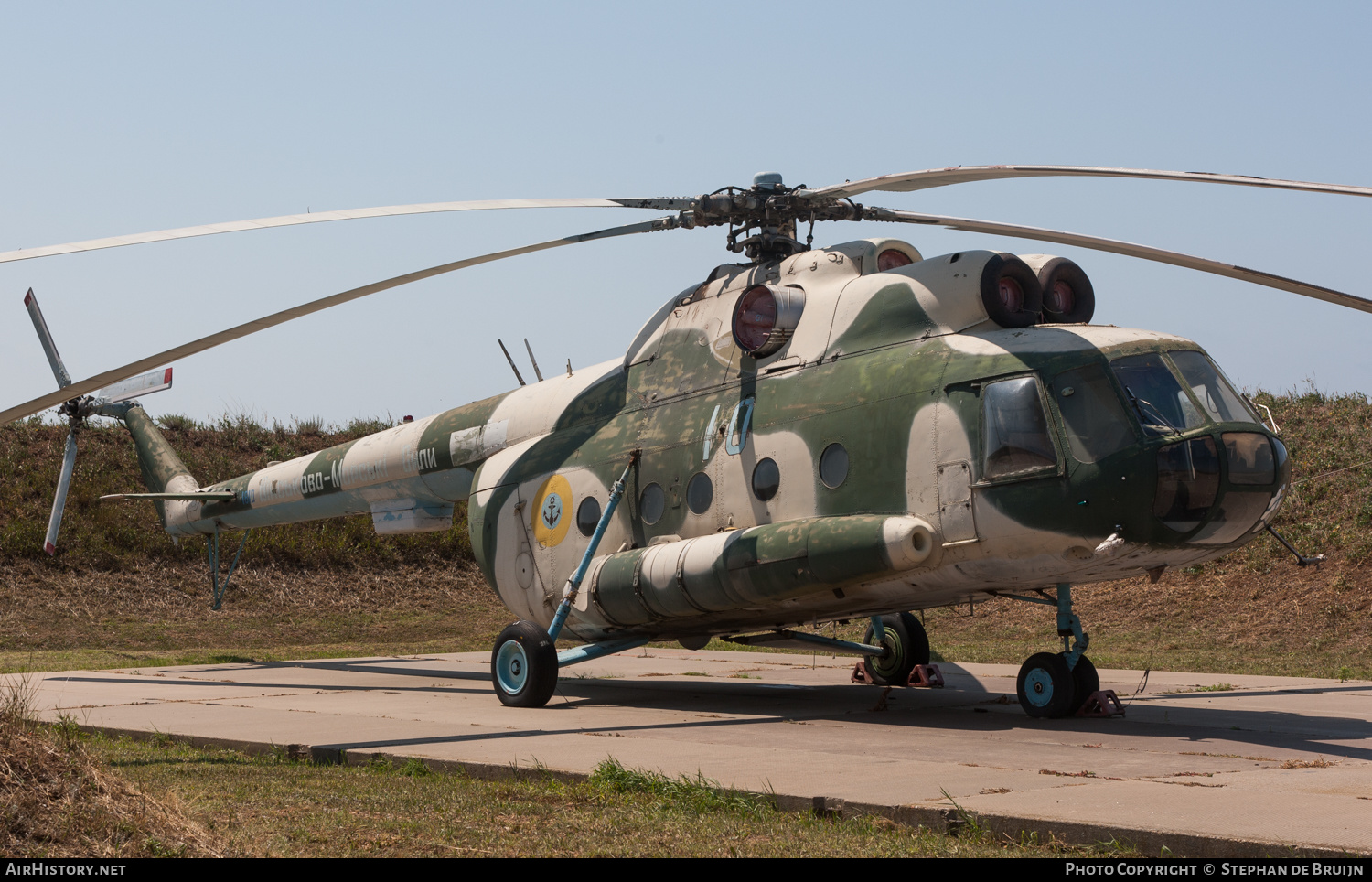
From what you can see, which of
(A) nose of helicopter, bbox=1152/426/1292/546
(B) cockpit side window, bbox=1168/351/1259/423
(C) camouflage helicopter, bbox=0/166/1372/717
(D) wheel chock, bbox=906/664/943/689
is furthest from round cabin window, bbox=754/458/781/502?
(D) wheel chock, bbox=906/664/943/689

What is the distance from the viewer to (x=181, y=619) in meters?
26.6

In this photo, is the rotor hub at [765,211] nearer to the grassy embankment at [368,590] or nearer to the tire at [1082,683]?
the tire at [1082,683]

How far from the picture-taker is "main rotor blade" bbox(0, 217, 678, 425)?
9805 mm

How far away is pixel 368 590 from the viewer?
94.1 ft

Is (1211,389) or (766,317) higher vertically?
(766,317)

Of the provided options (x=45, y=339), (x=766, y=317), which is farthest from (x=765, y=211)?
(x=45, y=339)

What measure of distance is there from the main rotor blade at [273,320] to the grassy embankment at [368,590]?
853 cm

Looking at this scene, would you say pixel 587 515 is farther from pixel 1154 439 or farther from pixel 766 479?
pixel 1154 439

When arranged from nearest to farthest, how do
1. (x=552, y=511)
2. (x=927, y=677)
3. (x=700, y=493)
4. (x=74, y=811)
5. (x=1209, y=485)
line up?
(x=74, y=811) < (x=1209, y=485) < (x=700, y=493) < (x=552, y=511) < (x=927, y=677)

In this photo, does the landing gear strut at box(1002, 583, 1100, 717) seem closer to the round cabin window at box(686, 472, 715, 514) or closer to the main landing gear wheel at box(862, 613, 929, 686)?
the round cabin window at box(686, 472, 715, 514)

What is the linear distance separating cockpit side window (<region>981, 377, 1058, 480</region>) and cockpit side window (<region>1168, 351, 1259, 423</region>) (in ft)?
3.90

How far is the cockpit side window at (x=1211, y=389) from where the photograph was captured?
31.0 feet

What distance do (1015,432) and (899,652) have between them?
5.04 metres

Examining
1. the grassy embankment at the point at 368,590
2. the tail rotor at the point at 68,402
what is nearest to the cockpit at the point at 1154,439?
the grassy embankment at the point at 368,590
